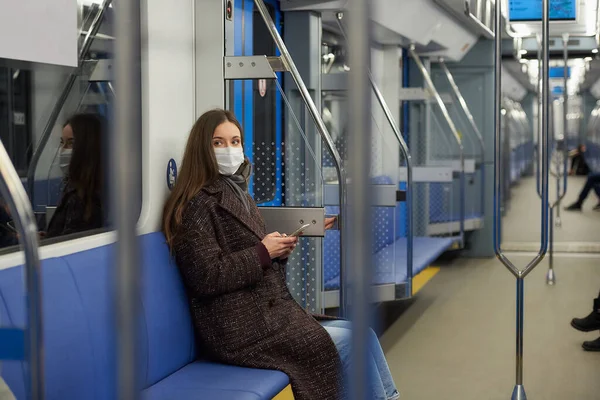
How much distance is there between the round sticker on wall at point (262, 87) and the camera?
439cm

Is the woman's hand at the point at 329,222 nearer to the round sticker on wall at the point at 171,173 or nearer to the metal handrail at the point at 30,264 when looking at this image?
the round sticker on wall at the point at 171,173

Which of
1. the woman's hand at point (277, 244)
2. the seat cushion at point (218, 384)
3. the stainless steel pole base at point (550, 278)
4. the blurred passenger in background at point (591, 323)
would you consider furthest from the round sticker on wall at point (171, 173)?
the stainless steel pole base at point (550, 278)

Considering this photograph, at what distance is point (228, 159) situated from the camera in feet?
11.0

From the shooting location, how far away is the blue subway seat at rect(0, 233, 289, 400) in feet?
7.62

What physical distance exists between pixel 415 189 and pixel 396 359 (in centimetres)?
364

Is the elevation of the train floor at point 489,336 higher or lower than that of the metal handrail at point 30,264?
lower

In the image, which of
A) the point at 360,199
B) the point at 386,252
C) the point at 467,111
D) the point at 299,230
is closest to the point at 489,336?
the point at 386,252

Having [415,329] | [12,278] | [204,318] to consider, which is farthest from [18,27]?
[415,329]

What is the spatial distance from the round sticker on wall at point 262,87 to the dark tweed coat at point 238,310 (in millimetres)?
1215

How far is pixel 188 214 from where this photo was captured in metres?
3.21

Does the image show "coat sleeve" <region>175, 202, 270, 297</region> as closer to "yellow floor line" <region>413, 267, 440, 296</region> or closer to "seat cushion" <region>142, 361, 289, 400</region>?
"seat cushion" <region>142, 361, 289, 400</region>

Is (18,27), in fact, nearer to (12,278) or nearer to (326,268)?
(12,278)

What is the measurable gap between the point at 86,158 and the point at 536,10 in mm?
5851

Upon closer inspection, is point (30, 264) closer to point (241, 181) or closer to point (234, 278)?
point (234, 278)
